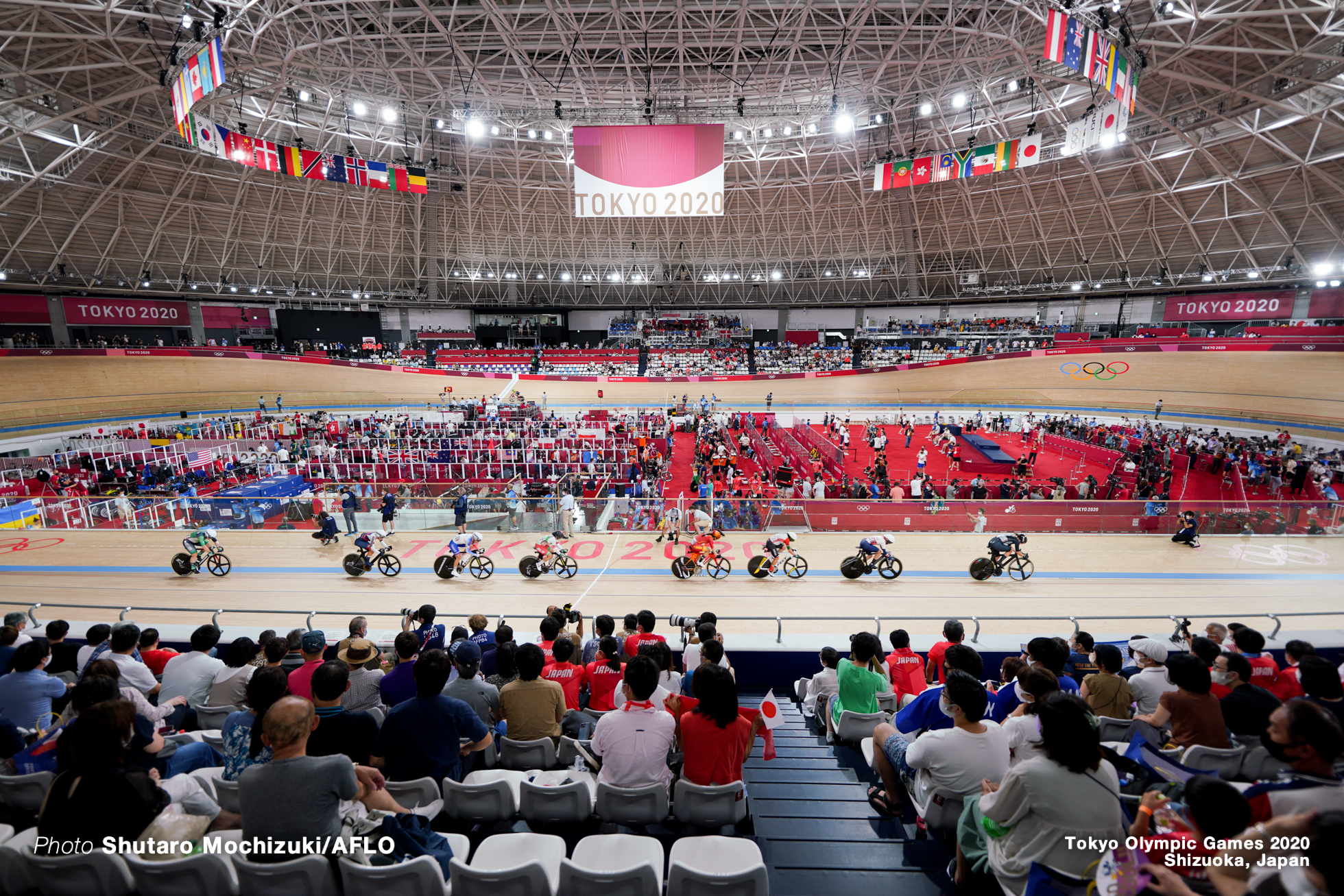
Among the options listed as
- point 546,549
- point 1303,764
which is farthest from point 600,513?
point 1303,764

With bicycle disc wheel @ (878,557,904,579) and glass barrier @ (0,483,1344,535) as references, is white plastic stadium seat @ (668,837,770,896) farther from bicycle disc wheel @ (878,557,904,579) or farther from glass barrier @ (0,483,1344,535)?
glass barrier @ (0,483,1344,535)

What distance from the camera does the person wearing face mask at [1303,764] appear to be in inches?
94.4

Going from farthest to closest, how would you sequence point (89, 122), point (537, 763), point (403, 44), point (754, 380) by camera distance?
point (754, 380) < point (89, 122) < point (403, 44) < point (537, 763)

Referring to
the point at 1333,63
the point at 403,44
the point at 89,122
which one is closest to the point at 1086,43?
the point at 1333,63

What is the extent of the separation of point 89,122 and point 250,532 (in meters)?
25.5

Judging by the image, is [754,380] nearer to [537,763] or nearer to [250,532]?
[250,532]

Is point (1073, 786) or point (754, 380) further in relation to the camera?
point (754, 380)

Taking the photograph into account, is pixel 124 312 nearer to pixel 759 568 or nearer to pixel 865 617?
pixel 759 568

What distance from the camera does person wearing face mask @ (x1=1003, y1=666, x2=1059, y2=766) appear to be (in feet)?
11.6

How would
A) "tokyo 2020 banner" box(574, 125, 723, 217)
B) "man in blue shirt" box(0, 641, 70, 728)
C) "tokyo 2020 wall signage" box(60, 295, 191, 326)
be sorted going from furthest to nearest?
"tokyo 2020 wall signage" box(60, 295, 191, 326), "tokyo 2020 banner" box(574, 125, 723, 217), "man in blue shirt" box(0, 641, 70, 728)

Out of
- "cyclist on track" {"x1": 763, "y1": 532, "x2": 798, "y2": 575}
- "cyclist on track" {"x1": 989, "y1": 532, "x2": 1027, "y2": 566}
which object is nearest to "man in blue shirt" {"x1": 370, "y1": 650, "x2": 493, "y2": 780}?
"cyclist on track" {"x1": 763, "y1": 532, "x2": 798, "y2": 575}

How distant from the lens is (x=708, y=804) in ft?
10.9

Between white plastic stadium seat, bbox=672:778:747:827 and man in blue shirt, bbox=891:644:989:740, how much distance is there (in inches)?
52.1

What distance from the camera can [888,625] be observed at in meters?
→ 8.77
